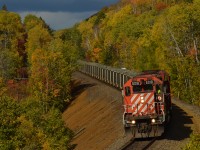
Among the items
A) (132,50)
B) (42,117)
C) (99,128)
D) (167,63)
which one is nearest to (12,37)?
(132,50)

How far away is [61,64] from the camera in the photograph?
253 feet

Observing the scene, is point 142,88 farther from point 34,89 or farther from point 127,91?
point 34,89

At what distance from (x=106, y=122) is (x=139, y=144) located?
1544 centimetres

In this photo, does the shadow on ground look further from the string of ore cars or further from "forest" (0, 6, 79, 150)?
"forest" (0, 6, 79, 150)

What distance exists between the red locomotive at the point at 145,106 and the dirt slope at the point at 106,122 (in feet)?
3.86

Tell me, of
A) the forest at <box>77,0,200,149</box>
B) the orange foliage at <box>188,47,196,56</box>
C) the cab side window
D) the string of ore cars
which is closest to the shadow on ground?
the string of ore cars

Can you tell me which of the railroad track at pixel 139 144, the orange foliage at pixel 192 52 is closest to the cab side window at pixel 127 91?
the railroad track at pixel 139 144

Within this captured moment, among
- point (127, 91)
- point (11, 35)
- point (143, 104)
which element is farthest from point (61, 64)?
point (11, 35)

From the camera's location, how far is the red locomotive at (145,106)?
27.4m

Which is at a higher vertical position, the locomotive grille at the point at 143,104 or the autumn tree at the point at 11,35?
the autumn tree at the point at 11,35

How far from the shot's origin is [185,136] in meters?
27.9

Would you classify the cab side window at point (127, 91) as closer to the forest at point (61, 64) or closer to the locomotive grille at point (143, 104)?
the locomotive grille at point (143, 104)

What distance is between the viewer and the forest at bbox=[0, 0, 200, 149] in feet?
155

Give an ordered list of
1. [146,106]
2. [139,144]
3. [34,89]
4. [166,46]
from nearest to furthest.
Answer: [139,144], [146,106], [34,89], [166,46]
